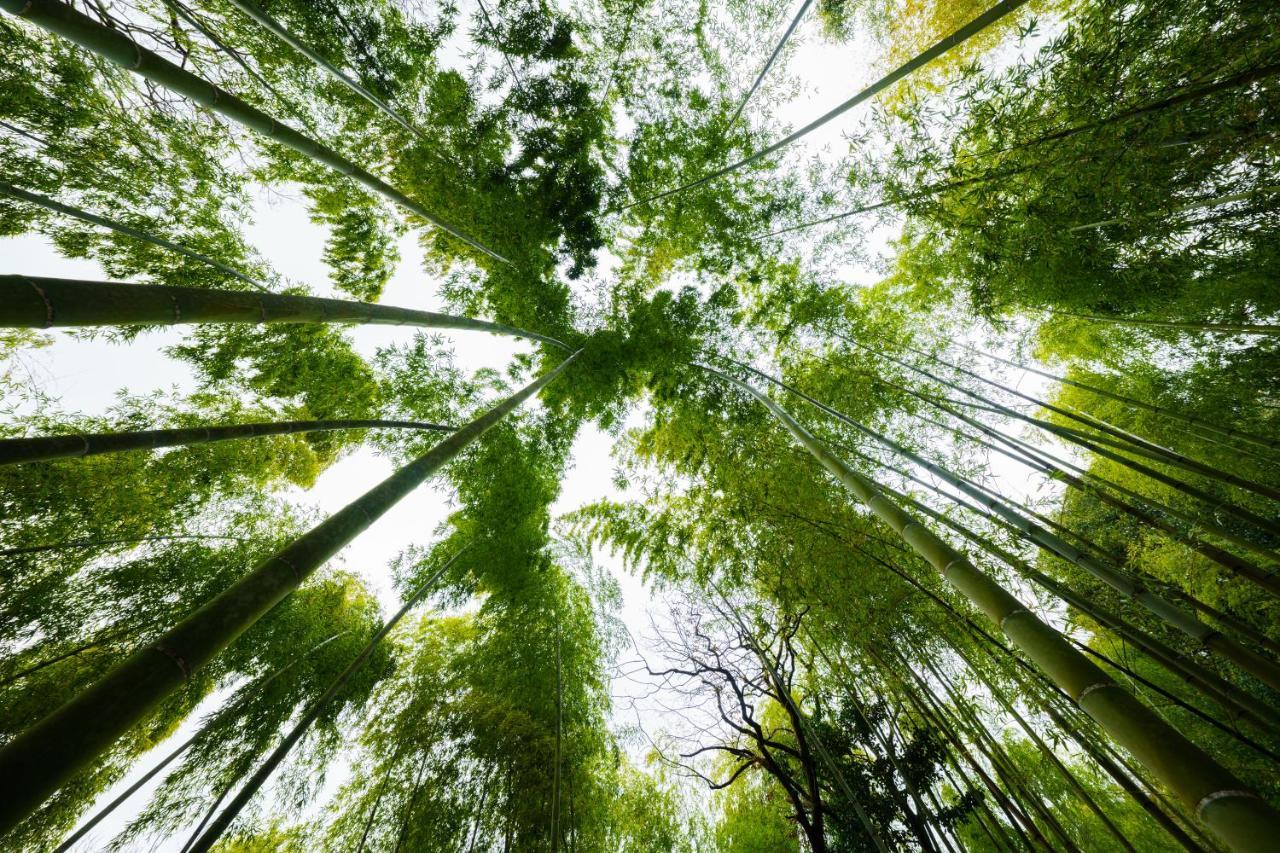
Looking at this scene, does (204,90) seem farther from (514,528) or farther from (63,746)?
(514,528)

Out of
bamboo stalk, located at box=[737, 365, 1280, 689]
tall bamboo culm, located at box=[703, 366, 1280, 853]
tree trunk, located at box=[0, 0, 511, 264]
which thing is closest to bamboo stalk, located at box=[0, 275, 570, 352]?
tree trunk, located at box=[0, 0, 511, 264]

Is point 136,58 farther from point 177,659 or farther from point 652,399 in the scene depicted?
point 652,399

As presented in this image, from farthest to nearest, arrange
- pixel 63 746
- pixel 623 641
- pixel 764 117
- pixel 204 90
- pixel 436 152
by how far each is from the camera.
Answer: pixel 623 641
pixel 764 117
pixel 436 152
pixel 204 90
pixel 63 746

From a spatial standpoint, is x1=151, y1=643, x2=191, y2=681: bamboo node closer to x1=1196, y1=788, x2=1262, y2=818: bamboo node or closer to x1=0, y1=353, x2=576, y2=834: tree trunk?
x1=0, y1=353, x2=576, y2=834: tree trunk

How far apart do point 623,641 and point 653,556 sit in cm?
129

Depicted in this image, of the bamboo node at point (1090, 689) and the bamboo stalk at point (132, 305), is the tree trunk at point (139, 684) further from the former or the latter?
the bamboo node at point (1090, 689)

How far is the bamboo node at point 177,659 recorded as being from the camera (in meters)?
0.84

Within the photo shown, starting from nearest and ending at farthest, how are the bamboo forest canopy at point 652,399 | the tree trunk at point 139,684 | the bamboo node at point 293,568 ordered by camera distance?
the tree trunk at point 139,684, the bamboo node at point 293,568, the bamboo forest canopy at point 652,399

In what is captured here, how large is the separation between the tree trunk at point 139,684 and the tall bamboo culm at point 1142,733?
1549mm

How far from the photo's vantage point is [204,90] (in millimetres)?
1745

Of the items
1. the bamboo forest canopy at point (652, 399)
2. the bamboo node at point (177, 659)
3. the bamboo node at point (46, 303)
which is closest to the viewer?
the bamboo node at point (177, 659)

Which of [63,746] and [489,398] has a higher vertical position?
[63,746]

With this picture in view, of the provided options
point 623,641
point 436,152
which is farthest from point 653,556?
point 436,152

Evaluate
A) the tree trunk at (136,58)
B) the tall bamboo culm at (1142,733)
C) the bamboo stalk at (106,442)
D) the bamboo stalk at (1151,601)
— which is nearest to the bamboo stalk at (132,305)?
the bamboo stalk at (106,442)
